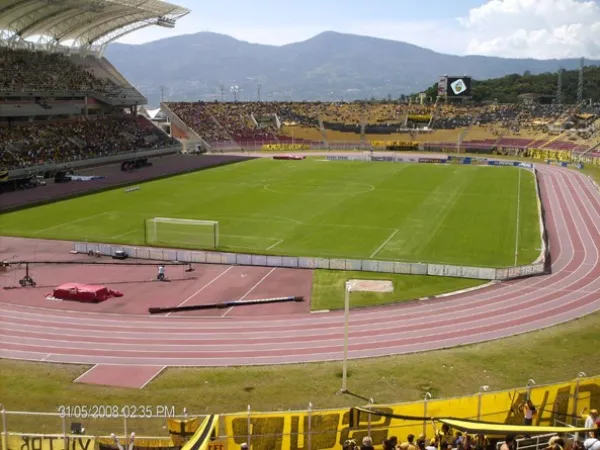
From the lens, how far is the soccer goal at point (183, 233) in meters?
41.5

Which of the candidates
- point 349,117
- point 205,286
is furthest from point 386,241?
point 349,117

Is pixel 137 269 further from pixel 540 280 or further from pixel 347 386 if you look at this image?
pixel 540 280

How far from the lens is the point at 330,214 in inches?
2030

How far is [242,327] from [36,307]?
10.0 metres

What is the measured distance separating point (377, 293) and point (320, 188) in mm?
35446

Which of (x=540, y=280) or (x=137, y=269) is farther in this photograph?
(x=137, y=269)

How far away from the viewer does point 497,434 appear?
13305 millimetres

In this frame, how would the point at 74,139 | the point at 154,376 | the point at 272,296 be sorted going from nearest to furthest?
1. the point at 154,376
2. the point at 272,296
3. the point at 74,139

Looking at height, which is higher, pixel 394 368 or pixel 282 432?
pixel 282 432

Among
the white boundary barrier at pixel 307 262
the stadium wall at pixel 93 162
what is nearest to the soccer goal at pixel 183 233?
the white boundary barrier at pixel 307 262

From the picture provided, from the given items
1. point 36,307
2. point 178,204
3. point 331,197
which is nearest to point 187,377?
point 36,307

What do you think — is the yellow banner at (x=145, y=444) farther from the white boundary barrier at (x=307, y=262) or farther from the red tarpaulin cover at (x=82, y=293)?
the white boundary barrier at (x=307, y=262)

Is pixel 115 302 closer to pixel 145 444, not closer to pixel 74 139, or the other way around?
pixel 145 444

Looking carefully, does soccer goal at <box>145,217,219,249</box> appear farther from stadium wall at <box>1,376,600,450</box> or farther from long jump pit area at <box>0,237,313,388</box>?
stadium wall at <box>1,376,600,450</box>
